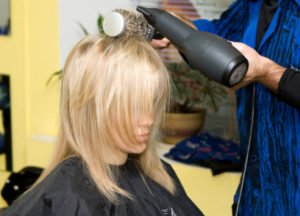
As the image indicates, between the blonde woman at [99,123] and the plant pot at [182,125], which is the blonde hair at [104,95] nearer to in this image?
the blonde woman at [99,123]

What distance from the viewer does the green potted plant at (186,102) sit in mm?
2070

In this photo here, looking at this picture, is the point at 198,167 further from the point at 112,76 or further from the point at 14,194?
the point at 14,194

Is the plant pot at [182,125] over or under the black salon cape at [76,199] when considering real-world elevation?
under

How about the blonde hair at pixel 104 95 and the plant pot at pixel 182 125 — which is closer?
the blonde hair at pixel 104 95

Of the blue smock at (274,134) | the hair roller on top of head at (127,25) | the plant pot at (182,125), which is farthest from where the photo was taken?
the plant pot at (182,125)

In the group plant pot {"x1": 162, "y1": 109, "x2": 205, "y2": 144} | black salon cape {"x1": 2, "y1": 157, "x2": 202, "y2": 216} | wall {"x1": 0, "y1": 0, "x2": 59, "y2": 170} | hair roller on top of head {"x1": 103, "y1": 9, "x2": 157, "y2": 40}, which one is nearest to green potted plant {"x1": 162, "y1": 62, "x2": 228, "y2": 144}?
plant pot {"x1": 162, "y1": 109, "x2": 205, "y2": 144}

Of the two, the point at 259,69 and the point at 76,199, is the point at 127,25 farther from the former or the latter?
the point at 76,199

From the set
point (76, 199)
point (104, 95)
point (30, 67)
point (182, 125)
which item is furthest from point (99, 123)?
point (30, 67)

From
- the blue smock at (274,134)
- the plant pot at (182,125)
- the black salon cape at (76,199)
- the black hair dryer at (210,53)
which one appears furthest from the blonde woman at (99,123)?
the plant pot at (182,125)

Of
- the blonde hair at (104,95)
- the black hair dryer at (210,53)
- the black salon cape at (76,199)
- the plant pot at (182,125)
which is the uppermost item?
the black hair dryer at (210,53)

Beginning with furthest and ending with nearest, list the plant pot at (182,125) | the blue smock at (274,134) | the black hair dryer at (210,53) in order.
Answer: the plant pot at (182,125) < the blue smock at (274,134) < the black hair dryer at (210,53)

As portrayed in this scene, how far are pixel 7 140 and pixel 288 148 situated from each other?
6.74 feet

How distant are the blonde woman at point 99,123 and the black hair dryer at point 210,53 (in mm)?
163

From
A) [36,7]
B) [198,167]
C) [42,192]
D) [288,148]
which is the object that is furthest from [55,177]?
[36,7]
